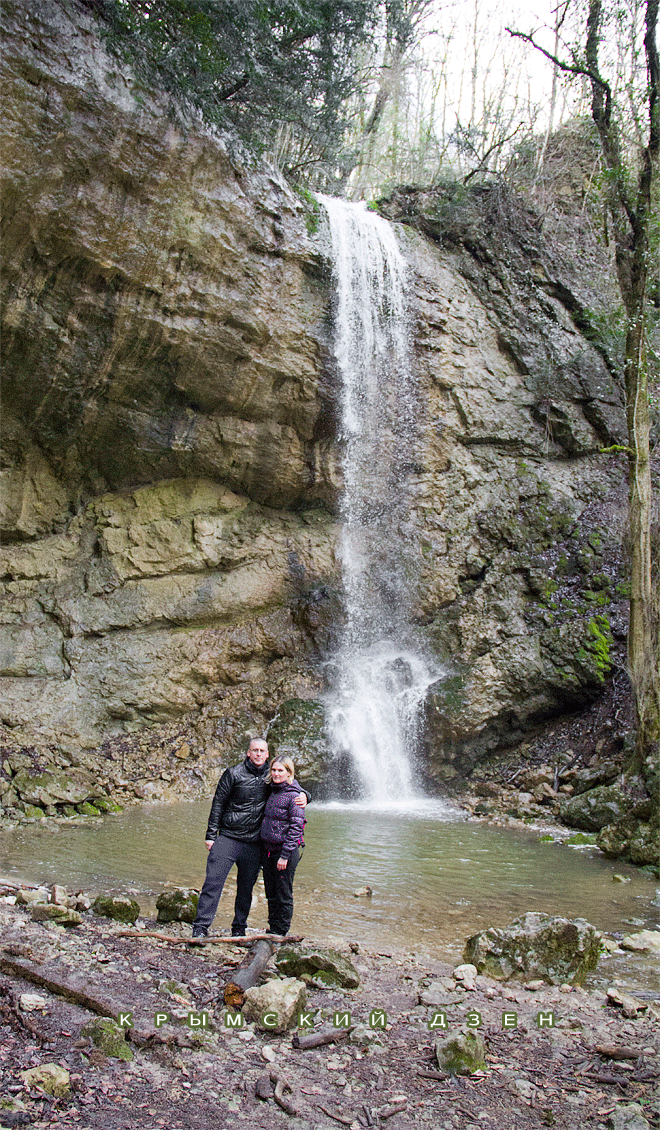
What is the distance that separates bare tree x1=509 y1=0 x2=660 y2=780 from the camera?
8648mm

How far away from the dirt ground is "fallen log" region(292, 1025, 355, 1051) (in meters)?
0.03

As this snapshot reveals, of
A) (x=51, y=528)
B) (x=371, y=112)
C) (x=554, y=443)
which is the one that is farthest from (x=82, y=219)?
(x=371, y=112)

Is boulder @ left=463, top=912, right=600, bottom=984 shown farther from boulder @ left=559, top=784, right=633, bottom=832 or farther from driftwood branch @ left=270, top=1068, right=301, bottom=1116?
boulder @ left=559, top=784, right=633, bottom=832

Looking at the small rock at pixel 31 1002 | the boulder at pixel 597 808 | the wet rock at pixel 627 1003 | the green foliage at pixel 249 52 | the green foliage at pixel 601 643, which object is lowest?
the wet rock at pixel 627 1003

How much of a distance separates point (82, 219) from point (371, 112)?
13.9m

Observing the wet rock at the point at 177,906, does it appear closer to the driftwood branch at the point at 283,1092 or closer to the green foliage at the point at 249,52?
the driftwood branch at the point at 283,1092

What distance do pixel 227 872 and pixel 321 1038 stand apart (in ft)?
4.57

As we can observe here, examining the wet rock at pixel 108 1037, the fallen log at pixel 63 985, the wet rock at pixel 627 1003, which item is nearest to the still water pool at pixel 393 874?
the wet rock at pixel 627 1003

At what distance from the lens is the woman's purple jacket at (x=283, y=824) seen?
4.43 m

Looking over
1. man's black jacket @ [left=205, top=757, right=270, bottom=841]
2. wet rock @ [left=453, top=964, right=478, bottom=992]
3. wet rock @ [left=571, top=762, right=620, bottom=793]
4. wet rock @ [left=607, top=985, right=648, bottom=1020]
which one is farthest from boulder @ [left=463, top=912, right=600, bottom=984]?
wet rock @ [left=571, top=762, right=620, bottom=793]

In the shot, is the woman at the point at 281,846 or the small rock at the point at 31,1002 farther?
the woman at the point at 281,846

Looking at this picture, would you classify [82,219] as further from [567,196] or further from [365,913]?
[567,196]

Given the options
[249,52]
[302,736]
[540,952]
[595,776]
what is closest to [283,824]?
[540,952]

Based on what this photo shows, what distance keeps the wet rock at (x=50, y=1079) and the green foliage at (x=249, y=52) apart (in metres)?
10.8
